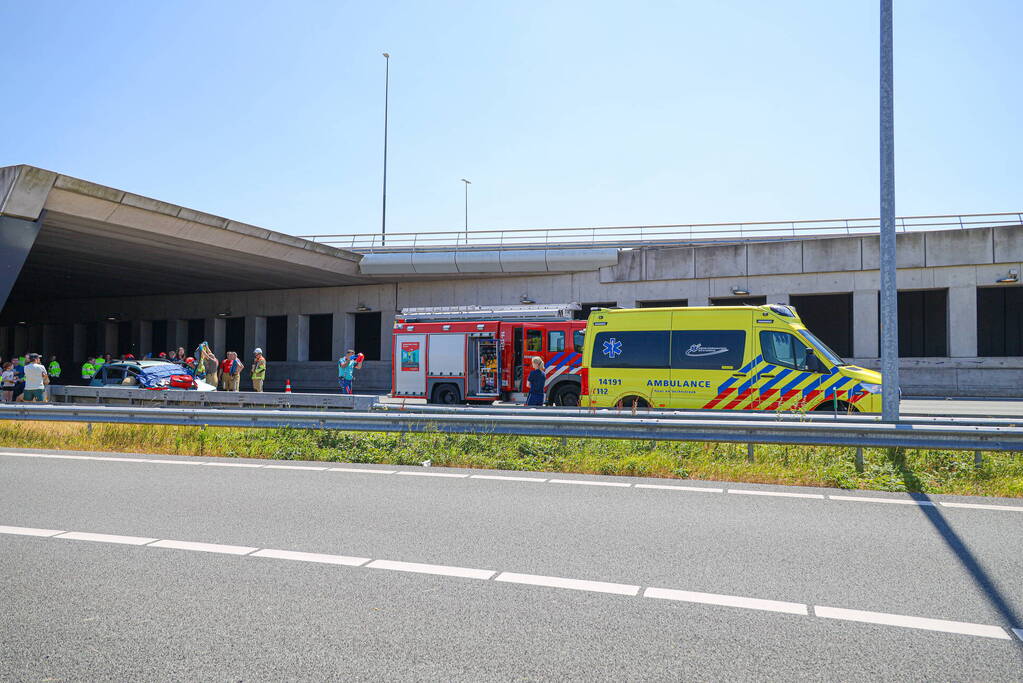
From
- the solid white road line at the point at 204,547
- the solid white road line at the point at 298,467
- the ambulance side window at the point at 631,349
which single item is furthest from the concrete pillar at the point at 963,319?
the solid white road line at the point at 204,547

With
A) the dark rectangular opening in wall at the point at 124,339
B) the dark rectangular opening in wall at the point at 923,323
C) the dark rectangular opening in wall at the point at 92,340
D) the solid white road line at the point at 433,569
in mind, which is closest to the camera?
the solid white road line at the point at 433,569

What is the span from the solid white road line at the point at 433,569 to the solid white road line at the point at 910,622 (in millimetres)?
1928

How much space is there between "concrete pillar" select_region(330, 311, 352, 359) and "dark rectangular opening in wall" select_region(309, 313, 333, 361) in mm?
1106

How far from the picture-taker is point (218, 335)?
43.4 meters

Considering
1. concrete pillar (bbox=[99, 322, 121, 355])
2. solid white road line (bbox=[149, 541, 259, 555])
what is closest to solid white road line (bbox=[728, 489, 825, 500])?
solid white road line (bbox=[149, 541, 259, 555])

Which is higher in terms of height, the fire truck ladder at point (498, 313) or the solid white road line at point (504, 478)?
the fire truck ladder at point (498, 313)

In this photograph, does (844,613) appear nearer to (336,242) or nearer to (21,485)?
(21,485)

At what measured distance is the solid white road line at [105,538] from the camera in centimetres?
593

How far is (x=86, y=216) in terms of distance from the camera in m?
23.4

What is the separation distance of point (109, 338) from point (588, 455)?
45206mm

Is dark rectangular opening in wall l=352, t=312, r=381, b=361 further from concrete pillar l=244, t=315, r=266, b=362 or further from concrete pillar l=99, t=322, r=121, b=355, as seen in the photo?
concrete pillar l=99, t=322, r=121, b=355

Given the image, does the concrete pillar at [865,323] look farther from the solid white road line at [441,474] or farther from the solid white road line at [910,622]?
the solid white road line at [910,622]

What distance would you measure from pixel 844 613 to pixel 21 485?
25.8 ft

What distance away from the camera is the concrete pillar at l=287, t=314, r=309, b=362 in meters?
39.8
